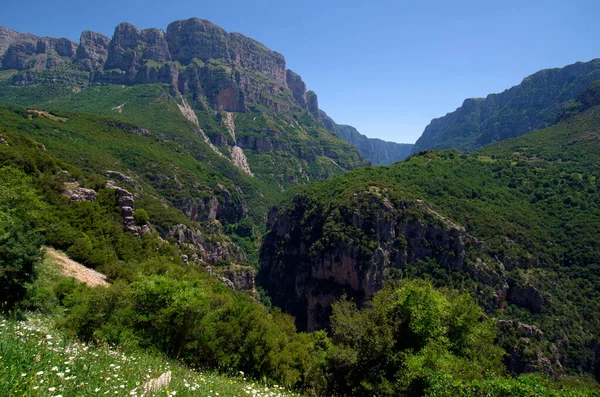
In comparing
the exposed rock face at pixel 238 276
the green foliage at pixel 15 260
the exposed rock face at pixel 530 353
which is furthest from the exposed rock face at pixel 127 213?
the exposed rock face at pixel 530 353

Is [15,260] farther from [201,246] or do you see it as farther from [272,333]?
[201,246]

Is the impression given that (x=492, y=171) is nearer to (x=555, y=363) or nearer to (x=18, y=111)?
(x=555, y=363)

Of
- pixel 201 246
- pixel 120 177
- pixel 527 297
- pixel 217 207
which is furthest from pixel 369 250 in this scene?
pixel 217 207

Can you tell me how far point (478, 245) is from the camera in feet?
211

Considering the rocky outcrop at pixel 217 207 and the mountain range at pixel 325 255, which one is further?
the rocky outcrop at pixel 217 207

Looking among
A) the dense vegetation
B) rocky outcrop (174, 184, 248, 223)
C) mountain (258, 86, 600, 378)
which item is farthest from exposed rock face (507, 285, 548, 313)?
rocky outcrop (174, 184, 248, 223)

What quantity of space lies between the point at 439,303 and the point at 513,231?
61370mm

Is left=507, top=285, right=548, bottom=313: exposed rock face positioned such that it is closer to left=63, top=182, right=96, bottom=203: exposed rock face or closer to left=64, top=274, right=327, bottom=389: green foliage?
left=64, top=274, right=327, bottom=389: green foliage

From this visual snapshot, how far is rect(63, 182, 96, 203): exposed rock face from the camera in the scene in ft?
110

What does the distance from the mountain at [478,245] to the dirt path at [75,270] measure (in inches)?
1743

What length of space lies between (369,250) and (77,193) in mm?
49655

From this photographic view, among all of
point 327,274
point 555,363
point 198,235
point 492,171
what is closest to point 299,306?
point 327,274

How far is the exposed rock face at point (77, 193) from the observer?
33.5 metres

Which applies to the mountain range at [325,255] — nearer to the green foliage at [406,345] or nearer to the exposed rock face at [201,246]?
the green foliage at [406,345]
